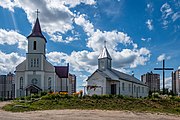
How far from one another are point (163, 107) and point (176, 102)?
291 centimetres

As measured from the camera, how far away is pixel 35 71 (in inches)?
1895

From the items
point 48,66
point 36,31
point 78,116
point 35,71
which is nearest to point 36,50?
point 48,66

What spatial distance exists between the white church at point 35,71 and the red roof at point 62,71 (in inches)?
88.9

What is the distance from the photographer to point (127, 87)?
46.1 m

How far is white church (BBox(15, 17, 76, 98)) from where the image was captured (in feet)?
156

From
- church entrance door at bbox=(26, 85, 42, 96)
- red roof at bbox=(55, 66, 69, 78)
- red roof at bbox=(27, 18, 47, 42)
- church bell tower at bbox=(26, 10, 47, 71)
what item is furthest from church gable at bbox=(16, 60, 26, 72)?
red roof at bbox=(55, 66, 69, 78)

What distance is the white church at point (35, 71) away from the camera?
156ft

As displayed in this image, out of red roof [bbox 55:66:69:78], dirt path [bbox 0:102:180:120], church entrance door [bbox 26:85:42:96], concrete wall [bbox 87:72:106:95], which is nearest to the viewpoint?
dirt path [bbox 0:102:180:120]

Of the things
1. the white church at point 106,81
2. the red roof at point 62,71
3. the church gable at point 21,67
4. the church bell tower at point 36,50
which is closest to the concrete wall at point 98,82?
the white church at point 106,81

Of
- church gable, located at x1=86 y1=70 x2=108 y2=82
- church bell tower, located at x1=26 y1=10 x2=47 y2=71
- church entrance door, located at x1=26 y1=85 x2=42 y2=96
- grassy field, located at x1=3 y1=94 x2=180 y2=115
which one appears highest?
church bell tower, located at x1=26 y1=10 x2=47 y2=71

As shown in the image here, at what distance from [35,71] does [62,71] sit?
25.0 ft

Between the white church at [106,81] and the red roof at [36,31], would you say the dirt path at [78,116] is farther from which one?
the red roof at [36,31]

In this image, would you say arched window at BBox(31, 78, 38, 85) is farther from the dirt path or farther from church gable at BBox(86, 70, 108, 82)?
the dirt path

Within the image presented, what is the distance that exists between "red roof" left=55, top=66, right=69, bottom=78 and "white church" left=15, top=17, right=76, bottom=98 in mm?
2257
